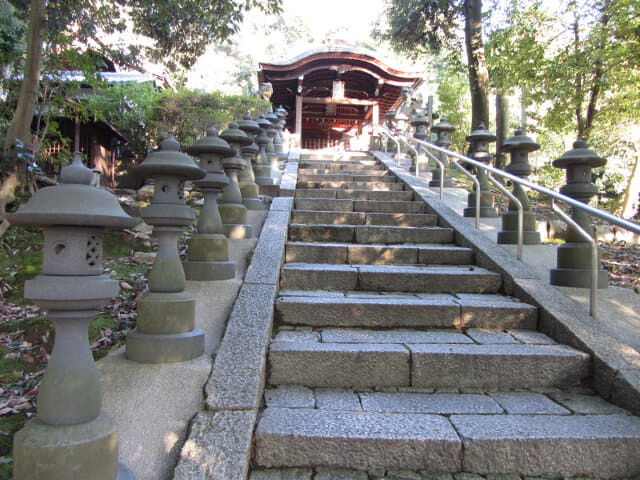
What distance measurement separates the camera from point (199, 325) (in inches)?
107

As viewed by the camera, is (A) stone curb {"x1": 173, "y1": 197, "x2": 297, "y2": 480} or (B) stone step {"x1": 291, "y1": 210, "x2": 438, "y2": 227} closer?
(A) stone curb {"x1": 173, "y1": 197, "x2": 297, "y2": 480}

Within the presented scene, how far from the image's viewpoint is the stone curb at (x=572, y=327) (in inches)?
95.1

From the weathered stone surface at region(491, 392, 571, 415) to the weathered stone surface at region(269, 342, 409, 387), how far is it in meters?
0.55

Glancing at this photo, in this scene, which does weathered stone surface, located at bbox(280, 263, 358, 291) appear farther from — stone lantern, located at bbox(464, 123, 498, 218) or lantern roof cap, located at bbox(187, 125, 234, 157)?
stone lantern, located at bbox(464, 123, 498, 218)

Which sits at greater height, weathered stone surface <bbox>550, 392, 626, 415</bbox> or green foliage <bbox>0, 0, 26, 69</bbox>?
green foliage <bbox>0, 0, 26, 69</bbox>

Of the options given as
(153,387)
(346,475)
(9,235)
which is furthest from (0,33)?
(346,475)

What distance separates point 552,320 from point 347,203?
9.90 ft

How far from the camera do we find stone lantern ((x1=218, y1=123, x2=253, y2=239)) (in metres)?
4.38

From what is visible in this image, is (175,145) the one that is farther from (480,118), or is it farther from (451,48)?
(451,48)

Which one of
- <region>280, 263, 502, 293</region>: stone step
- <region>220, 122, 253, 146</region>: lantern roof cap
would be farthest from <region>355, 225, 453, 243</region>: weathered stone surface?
<region>220, 122, 253, 146</region>: lantern roof cap

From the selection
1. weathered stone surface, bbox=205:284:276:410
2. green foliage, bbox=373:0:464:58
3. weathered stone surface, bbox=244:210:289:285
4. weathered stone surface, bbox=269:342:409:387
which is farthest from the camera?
green foliage, bbox=373:0:464:58

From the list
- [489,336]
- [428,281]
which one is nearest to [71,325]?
[489,336]

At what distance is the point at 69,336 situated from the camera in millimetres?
1560

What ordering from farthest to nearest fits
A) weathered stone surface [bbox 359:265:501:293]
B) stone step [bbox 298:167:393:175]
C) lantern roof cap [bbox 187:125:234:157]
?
stone step [bbox 298:167:393:175] < weathered stone surface [bbox 359:265:501:293] < lantern roof cap [bbox 187:125:234:157]
